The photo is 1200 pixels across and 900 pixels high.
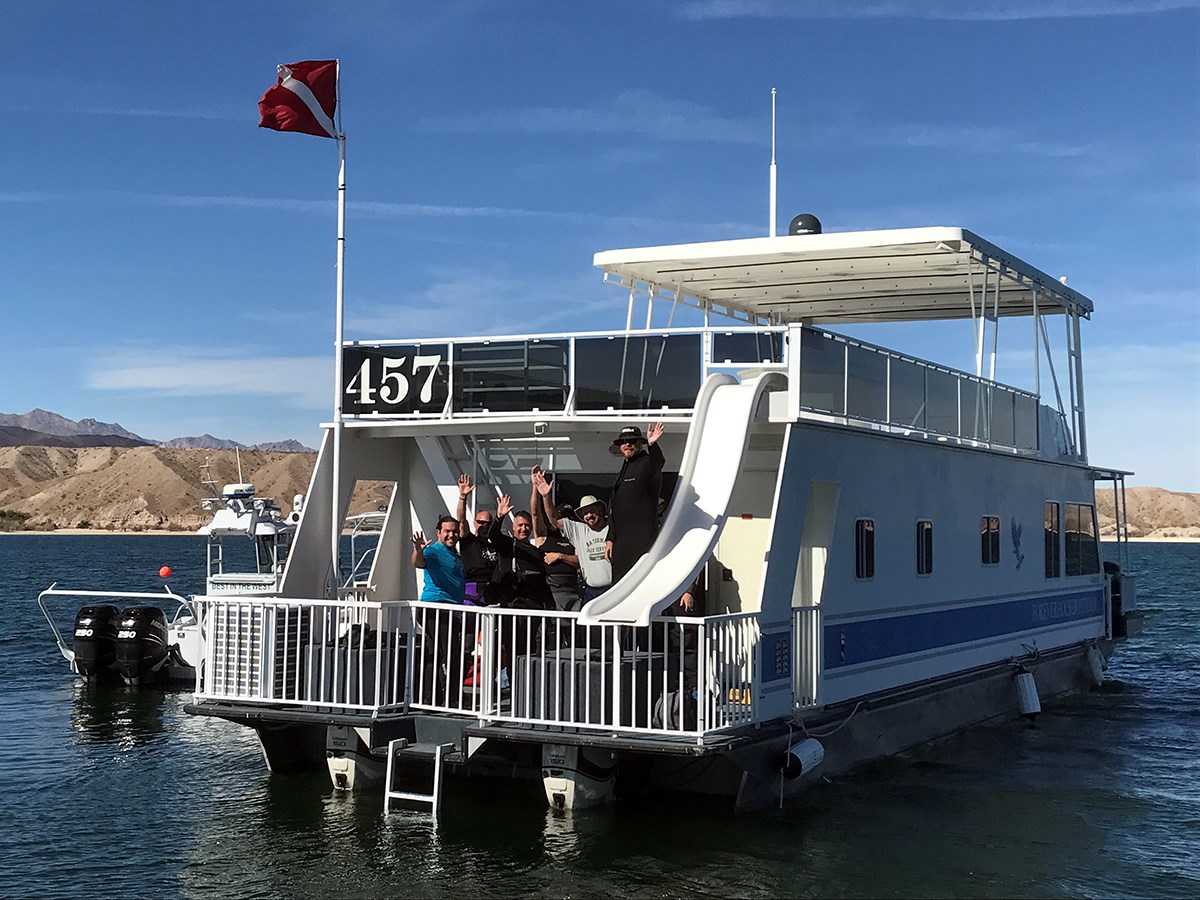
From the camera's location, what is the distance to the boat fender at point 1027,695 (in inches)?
674

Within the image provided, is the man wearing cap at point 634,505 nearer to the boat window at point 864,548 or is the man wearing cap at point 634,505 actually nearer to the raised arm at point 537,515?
the raised arm at point 537,515

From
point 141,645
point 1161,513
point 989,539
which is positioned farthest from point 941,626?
point 1161,513

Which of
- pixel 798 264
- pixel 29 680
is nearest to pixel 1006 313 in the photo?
pixel 798 264

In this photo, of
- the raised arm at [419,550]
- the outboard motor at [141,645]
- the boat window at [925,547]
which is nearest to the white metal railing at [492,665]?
the raised arm at [419,550]

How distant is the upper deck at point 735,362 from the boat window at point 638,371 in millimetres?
12

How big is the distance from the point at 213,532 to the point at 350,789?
43.7 feet

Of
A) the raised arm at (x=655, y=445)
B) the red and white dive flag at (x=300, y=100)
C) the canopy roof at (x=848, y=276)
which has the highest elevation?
the red and white dive flag at (x=300, y=100)

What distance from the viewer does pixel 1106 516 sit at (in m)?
144

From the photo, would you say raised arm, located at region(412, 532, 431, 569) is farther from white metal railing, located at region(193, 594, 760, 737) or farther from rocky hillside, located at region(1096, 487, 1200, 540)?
rocky hillside, located at region(1096, 487, 1200, 540)

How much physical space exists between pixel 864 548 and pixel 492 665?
13.8 ft

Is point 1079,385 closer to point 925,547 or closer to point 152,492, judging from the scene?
point 925,547

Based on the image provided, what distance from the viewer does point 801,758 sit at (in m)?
11.8

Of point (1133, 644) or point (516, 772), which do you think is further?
point (1133, 644)

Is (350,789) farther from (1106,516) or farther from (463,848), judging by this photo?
(1106,516)
